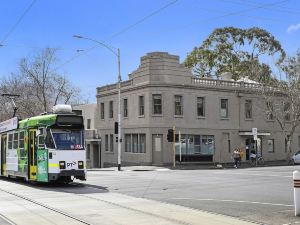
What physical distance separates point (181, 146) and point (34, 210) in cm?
3381

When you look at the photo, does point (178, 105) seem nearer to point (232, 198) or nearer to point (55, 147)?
point (55, 147)

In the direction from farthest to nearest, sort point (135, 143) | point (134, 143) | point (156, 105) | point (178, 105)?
1. point (134, 143)
2. point (135, 143)
3. point (178, 105)
4. point (156, 105)

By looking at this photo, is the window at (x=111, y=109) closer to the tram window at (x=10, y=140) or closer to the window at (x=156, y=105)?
the window at (x=156, y=105)

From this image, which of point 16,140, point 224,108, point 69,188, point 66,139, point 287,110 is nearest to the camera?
point 69,188

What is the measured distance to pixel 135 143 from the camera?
4841cm

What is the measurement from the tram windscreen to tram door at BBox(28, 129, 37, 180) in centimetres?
133

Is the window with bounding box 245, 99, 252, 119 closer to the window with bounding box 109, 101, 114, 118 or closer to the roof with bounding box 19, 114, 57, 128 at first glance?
the window with bounding box 109, 101, 114, 118

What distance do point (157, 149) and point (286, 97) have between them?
14.8 m

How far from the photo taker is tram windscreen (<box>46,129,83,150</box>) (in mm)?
21188

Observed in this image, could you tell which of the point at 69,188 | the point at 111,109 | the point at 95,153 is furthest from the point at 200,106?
the point at 69,188

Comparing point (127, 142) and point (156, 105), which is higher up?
point (156, 105)

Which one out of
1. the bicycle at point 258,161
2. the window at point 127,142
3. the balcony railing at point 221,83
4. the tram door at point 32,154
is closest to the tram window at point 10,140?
the tram door at point 32,154

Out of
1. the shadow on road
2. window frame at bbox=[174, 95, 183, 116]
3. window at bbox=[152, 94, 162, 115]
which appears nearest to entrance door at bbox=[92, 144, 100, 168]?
window at bbox=[152, 94, 162, 115]

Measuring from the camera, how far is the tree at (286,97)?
48375mm
